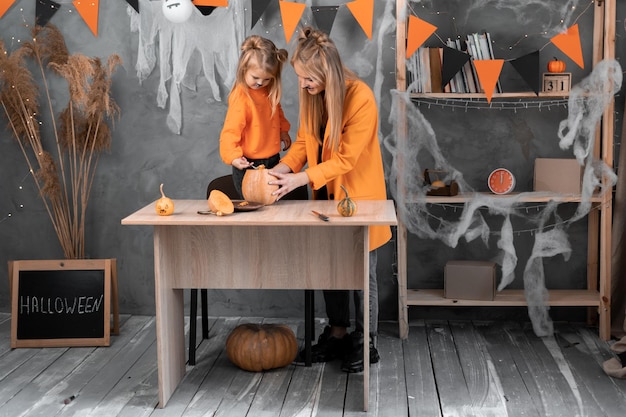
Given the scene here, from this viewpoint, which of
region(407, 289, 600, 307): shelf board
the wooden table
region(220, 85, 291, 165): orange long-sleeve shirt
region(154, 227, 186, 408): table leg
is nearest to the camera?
region(154, 227, 186, 408): table leg

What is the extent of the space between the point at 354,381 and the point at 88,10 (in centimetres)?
239

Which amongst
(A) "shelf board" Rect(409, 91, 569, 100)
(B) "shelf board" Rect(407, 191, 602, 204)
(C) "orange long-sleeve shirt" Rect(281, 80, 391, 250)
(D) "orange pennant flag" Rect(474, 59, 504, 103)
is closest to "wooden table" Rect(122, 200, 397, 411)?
(C) "orange long-sleeve shirt" Rect(281, 80, 391, 250)

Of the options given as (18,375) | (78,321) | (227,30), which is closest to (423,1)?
(227,30)

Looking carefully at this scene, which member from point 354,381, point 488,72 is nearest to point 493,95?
point 488,72

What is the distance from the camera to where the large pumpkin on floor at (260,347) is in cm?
362

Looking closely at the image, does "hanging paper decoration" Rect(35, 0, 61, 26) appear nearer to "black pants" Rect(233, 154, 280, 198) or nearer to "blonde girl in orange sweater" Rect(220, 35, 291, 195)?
"blonde girl in orange sweater" Rect(220, 35, 291, 195)

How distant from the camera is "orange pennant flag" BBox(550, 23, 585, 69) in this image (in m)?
4.03

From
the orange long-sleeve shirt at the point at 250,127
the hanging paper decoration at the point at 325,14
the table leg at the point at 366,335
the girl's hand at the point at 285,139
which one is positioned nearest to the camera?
the table leg at the point at 366,335

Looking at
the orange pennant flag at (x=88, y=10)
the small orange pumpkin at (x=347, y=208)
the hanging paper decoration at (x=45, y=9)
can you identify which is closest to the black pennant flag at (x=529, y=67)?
the small orange pumpkin at (x=347, y=208)

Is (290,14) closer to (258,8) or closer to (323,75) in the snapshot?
(258,8)

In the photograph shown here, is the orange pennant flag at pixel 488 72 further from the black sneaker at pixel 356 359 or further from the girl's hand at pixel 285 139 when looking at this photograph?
the black sneaker at pixel 356 359

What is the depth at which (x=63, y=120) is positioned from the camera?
Result: 435 centimetres

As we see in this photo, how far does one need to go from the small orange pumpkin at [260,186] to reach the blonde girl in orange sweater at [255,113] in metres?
0.08

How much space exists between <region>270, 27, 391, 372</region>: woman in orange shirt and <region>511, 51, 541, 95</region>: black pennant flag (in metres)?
0.95
